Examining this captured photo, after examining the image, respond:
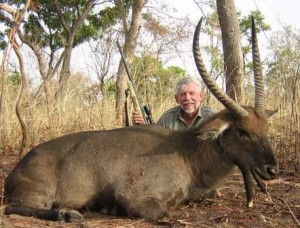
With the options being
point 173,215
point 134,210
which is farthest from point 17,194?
point 173,215

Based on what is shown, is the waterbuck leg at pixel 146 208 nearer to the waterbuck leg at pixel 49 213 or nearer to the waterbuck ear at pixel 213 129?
the waterbuck leg at pixel 49 213

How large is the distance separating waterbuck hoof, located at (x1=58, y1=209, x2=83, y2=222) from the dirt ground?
2.4 inches

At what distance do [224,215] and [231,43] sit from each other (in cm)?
443

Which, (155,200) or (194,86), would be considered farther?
(194,86)

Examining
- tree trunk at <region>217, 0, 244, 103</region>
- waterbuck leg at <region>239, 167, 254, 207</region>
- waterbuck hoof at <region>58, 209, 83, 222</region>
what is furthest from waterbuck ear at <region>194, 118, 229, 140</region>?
tree trunk at <region>217, 0, 244, 103</region>

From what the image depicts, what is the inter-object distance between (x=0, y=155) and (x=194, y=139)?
423 cm

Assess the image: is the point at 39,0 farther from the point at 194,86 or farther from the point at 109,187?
the point at 109,187

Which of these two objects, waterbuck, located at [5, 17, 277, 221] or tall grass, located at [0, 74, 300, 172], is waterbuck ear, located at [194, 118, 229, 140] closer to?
waterbuck, located at [5, 17, 277, 221]

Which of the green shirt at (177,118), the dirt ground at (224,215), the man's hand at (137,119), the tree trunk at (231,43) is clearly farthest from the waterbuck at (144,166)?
the tree trunk at (231,43)

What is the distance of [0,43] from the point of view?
73.9ft

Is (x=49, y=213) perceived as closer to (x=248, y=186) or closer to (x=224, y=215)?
(x=224, y=215)

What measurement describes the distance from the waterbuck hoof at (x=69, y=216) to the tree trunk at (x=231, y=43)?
449 centimetres

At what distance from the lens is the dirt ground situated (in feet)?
14.2

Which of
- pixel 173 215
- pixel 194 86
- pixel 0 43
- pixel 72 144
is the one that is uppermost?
pixel 0 43
